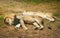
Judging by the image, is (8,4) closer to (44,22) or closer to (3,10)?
(3,10)

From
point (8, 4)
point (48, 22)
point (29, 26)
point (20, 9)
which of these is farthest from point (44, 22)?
point (8, 4)

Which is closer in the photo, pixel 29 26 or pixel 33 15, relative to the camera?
pixel 29 26

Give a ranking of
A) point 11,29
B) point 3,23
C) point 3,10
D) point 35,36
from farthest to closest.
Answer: point 3,10
point 3,23
point 11,29
point 35,36

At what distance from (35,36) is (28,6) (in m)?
1.24

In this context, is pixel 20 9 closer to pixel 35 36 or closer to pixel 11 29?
pixel 11 29

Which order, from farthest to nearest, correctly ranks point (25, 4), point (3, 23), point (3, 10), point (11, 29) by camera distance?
point (25, 4), point (3, 10), point (3, 23), point (11, 29)

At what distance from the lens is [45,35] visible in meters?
2.88

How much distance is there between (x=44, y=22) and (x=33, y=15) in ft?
0.77

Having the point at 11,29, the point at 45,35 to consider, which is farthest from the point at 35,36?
the point at 11,29

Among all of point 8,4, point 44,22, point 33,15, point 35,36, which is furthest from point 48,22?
point 8,4

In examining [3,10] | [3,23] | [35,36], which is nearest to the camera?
[35,36]

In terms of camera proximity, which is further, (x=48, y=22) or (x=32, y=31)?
(x=48, y=22)

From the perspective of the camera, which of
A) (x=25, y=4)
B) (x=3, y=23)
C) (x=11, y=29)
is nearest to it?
(x=11, y=29)

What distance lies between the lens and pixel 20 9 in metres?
3.84
